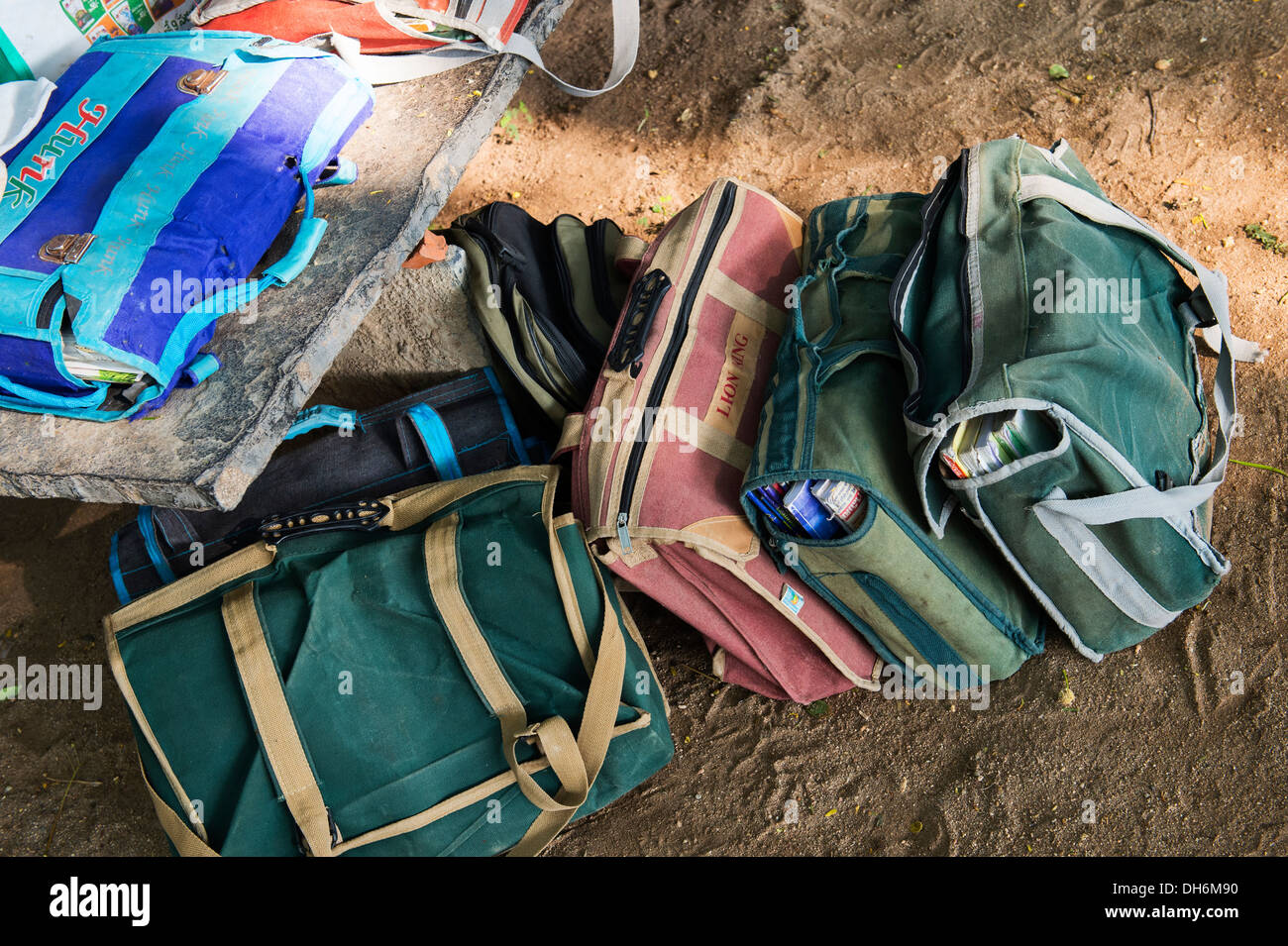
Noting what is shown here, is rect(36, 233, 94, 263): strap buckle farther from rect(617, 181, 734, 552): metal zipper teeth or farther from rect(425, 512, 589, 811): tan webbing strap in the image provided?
rect(617, 181, 734, 552): metal zipper teeth

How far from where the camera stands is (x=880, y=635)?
2.29 metres

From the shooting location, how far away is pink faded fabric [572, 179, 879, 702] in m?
2.15

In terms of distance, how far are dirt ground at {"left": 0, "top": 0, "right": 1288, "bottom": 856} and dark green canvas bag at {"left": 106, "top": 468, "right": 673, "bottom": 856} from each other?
0.47 metres

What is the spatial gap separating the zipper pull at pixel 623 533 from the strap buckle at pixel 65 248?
138cm

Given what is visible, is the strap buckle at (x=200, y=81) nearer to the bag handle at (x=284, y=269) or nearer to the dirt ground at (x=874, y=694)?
the bag handle at (x=284, y=269)

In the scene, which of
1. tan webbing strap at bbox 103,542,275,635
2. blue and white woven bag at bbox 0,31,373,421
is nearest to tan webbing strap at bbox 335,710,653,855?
tan webbing strap at bbox 103,542,275,635

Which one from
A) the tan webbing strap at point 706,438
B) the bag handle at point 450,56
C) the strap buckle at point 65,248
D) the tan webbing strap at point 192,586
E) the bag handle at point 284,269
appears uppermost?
the bag handle at point 450,56

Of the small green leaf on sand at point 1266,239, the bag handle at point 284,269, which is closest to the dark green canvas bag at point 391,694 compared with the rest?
the bag handle at point 284,269

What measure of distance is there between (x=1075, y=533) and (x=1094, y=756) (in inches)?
25.8

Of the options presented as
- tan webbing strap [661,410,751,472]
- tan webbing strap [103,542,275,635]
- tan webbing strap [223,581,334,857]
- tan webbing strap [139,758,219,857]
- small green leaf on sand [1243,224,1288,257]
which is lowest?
tan webbing strap [139,758,219,857]

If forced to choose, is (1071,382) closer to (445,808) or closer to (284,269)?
(445,808)

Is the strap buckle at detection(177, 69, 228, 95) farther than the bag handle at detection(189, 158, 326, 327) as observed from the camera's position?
Yes

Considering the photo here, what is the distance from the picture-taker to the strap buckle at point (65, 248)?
209cm

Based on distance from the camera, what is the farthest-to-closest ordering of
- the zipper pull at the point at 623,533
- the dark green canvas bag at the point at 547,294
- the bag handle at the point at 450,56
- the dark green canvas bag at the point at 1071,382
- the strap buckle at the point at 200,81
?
A: the bag handle at the point at 450,56, the dark green canvas bag at the point at 547,294, the strap buckle at the point at 200,81, the zipper pull at the point at 623,533, the dark green canvas bag at the point at 1071,382
